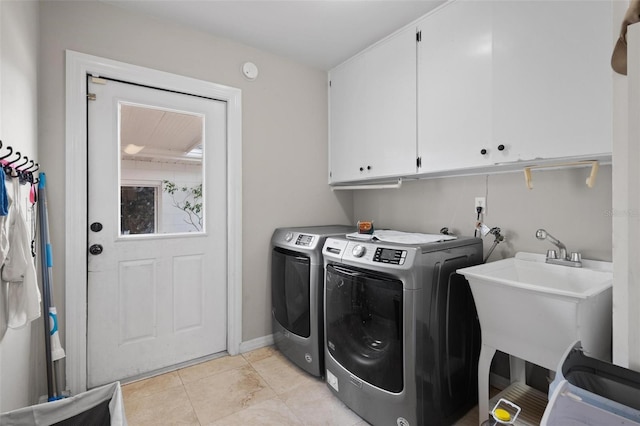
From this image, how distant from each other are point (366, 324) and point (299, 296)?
65 centimetres

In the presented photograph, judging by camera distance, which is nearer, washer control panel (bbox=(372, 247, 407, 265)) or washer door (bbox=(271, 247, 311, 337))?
washer control panel (bbox=(372, 247, 407, 265))

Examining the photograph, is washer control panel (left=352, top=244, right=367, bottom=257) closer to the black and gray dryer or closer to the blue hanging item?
the black and gray dryer

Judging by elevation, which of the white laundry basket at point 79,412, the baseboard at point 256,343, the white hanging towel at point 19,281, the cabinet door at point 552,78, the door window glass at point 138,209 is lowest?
the baseboard at point 256,343

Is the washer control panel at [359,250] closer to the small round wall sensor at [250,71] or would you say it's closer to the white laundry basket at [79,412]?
the white laundry basket at [79,412]

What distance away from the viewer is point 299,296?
2172mm

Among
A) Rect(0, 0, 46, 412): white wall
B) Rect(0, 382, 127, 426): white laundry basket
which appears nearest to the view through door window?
Rect(0, 0, 46, 412): white wall

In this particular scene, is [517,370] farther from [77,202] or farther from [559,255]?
[77,202]

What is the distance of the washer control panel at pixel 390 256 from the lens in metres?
1.47

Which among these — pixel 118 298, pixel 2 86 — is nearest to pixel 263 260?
pixel 118 298

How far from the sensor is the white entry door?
1.96 m

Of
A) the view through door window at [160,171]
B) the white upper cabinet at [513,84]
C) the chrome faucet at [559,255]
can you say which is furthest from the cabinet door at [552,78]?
the view through door window at [160,171]

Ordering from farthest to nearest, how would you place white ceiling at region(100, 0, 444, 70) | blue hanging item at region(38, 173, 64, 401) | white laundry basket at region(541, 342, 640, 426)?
white ceiling at region(100, 0, 444, 70), blue hanging item at region(38, 173, 64, 401), white laundry basket at region(541, 342, 640, 426)

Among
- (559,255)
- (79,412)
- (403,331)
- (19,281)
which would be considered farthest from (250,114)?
(559,255)

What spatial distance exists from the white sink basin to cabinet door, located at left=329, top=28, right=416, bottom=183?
3.14 ft
